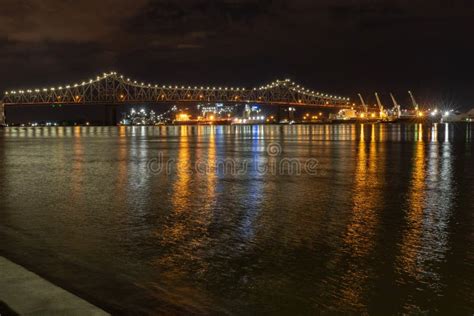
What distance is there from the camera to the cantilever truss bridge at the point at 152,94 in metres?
147

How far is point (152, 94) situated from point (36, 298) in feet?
513

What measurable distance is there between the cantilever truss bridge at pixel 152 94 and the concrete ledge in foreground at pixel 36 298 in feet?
462

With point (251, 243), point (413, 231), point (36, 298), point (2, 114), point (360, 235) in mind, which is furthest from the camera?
point (2, 114)

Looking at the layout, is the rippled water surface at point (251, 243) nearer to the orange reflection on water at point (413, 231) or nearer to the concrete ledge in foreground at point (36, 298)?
the orange reflection on water at point (413, 231)

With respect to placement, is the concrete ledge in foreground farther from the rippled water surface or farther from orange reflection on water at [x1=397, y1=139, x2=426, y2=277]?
orange reflection on water at [x1=397, y1=139, x2=426, y2=277]

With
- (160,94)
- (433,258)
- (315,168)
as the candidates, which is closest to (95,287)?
(433,258)

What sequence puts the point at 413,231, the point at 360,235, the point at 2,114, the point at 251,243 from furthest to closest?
the point at 2,114
the point at 413,231
the point at 360,235
the point at 251,243

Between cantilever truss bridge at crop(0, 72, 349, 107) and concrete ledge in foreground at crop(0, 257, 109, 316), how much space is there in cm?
14076

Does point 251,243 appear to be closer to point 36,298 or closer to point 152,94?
point 36,298

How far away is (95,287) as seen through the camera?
5.68 meters

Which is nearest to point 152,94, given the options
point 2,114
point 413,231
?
point 2,114

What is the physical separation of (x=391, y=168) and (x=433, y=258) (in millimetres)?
11836

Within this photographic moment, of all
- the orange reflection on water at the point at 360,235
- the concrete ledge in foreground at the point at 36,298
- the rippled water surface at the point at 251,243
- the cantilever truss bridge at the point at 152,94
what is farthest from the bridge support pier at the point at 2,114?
the concrete ledge in foreground at the point at 36,298

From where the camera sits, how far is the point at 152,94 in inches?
6240
